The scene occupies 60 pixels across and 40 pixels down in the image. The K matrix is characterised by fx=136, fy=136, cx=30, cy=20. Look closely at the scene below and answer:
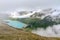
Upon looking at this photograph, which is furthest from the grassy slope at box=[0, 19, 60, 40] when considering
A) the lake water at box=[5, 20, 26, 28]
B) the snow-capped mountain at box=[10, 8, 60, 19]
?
the snow-capped mountain at box=[10, 8, 60, 19]

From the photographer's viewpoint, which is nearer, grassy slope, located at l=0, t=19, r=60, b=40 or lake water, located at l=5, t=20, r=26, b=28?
grassy slope, located at l=0, t=19, r=60, b=40

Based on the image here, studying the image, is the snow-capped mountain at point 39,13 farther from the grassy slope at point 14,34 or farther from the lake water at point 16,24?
the grassy slope at point 14,34

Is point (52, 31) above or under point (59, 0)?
under

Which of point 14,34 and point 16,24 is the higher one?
point 16,24

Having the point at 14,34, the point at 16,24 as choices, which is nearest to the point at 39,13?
the point at 16,24

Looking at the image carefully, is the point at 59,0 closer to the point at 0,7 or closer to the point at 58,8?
the point at 58,8

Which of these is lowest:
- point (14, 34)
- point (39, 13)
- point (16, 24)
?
point (14, 34)

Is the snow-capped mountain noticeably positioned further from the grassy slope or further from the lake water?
the grassy slope

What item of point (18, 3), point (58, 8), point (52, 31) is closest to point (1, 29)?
point (18, 3)

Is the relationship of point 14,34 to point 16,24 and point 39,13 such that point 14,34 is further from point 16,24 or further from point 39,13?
point 39,13

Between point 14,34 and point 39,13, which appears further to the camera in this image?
point 39,13

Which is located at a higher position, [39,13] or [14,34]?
[39,13]
